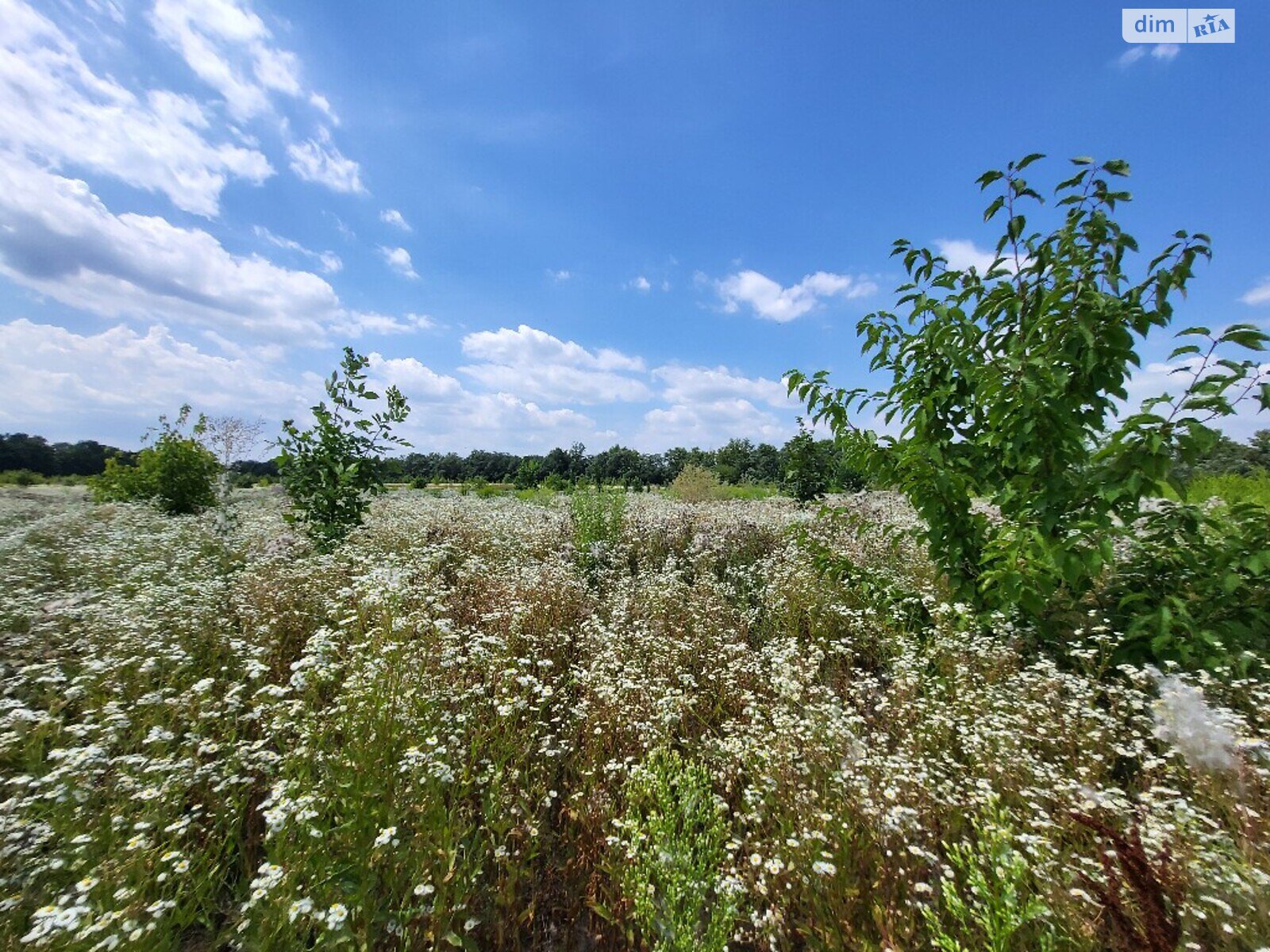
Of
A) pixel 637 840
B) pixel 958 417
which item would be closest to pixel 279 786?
pixel 637 840

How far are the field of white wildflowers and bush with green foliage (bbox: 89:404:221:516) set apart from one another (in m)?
8.41

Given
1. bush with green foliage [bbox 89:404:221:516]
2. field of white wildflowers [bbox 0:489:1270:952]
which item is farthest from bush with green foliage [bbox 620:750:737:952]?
bush with green foliage [bbox 89:404:221:516]

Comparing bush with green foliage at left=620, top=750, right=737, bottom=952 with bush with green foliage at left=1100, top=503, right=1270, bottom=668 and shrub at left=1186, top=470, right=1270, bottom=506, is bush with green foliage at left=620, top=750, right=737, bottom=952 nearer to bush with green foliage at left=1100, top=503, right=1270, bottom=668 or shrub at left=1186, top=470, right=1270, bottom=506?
bush with green foliage at left=1100, top=503, right=1270, bottom=668

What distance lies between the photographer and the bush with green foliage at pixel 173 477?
36.5 feet

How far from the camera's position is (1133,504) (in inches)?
121

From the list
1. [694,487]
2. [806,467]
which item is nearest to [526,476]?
[694,487]

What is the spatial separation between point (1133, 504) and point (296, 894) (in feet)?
15.5

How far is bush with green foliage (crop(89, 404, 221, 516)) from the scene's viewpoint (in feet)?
36.5

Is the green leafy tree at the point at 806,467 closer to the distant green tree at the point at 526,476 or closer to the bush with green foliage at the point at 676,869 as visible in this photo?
the distant green tree at the point at 526,476

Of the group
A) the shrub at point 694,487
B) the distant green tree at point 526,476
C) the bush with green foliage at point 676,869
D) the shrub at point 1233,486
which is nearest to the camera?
the bush with green foliage at point 676,869

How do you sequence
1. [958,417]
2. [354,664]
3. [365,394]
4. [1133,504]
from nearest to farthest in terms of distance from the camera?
[354,664]
[1133,504]
[958,417]
[365,394]

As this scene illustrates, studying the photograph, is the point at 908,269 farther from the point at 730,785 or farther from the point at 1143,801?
the point at 730,785

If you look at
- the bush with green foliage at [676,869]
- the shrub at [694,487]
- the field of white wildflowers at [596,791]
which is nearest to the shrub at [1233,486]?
the field of white wildflowers at [596,791]

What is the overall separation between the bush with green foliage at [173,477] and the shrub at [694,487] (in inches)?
516
